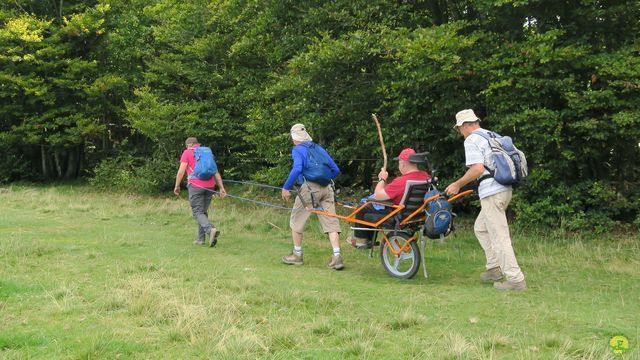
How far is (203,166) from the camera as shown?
31.6 feet

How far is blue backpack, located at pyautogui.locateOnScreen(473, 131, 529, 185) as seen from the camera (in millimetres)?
6055

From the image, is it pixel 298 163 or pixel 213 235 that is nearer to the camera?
pixel 298 163

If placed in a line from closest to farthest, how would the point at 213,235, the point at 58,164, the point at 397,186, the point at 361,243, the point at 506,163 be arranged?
the point at 506,163 < the point at 397,186 < the point at 361,243 < the point at 213,235 < the point at 58,164

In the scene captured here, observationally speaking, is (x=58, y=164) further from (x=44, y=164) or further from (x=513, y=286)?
(x=513, y=286)

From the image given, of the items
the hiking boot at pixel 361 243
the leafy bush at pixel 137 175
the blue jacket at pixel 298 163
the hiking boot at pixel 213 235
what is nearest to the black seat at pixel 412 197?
the hiking boot at pixel 361 243

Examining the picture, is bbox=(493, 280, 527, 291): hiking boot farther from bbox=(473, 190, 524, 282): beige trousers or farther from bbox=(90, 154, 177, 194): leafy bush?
bbox=(90, 154, 177, 194): leafy bush

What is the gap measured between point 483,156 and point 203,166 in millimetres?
5082

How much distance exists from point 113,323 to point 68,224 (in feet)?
27.6

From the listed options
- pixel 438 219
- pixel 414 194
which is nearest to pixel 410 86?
pixel 414 194

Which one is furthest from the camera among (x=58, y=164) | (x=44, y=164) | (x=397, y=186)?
(x=58, y=164)

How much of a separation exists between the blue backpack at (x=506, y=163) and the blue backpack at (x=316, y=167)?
2.23 m

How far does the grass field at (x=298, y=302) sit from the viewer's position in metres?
4.21

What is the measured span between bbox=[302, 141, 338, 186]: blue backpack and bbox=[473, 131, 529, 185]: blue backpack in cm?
223

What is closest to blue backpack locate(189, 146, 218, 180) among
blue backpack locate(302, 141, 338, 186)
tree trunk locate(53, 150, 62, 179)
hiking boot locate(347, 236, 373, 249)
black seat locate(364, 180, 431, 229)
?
blue backpack locate(302, 141, 338, 186)
